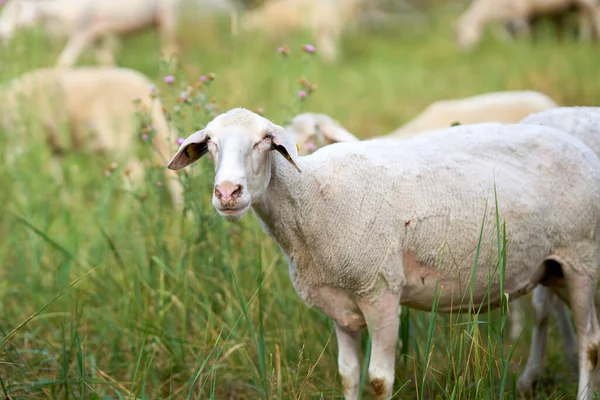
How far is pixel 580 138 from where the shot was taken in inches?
133

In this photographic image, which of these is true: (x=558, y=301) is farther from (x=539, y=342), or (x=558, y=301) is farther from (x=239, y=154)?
(x=239, y=154)

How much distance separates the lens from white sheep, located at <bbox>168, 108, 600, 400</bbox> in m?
2.81

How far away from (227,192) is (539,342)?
1.89 metres

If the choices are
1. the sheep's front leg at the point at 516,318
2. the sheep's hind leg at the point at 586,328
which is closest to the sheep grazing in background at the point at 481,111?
the sheep's front leg at the point at 516,318

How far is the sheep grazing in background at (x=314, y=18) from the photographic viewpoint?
12.3 metres

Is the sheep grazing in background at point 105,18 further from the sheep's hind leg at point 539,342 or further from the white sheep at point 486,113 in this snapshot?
the sheep's hind leg at point 539,342

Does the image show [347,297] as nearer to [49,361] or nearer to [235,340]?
[235,340]

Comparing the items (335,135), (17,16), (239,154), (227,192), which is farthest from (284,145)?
(17,16)

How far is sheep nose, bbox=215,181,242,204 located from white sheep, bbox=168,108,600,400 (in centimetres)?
20

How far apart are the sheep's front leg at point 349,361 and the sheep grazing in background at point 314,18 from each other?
9.01 m

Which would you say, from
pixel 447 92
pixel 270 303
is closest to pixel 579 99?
pixel 447 92

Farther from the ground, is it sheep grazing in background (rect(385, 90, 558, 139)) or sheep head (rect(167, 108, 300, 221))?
sheep head (rect(167, 108, 300, 221))

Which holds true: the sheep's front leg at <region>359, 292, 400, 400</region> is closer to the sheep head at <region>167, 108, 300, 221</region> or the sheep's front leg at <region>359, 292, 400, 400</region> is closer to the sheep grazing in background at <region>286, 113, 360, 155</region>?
the sheep head at <region>167, 108, 300, 221</region>

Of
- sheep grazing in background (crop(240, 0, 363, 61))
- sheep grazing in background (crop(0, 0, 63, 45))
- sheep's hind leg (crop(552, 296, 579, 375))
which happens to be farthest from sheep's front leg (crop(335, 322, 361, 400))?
sheep grazing in background (crop(240, 0, 363, 61))
